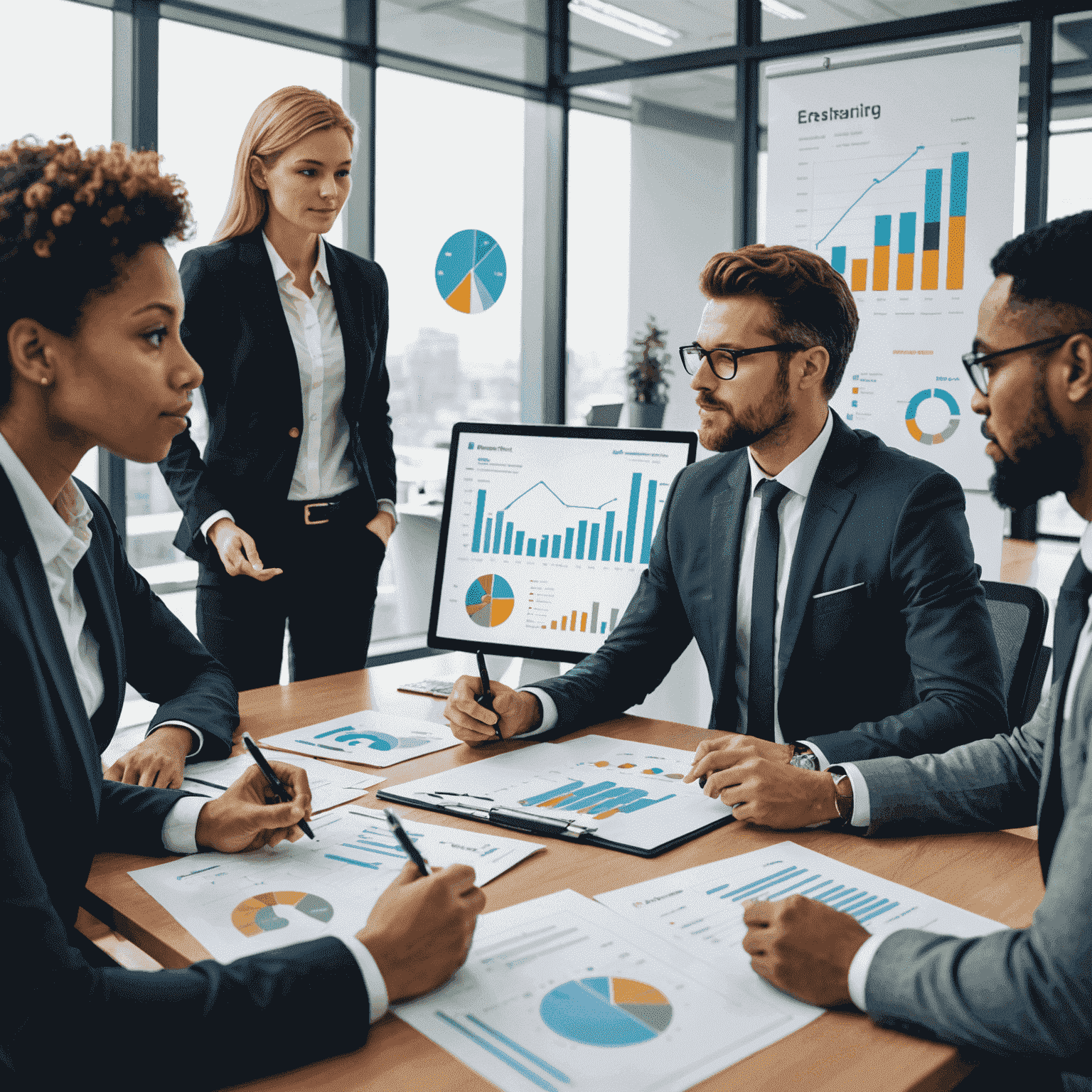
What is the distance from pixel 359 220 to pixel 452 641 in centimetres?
317

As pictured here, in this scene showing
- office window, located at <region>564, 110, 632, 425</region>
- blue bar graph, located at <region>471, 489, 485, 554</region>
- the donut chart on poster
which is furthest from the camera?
office window, located at <region>564, 110, 632, 425</region>

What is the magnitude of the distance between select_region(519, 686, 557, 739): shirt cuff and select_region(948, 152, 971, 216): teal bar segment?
3297mm

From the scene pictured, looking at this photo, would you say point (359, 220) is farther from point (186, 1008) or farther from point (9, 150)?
point (186, 1008)

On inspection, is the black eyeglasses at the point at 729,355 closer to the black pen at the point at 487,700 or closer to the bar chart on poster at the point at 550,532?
the bar chart on poster at the point at 550,532

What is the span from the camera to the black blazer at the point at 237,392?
8.18 ft

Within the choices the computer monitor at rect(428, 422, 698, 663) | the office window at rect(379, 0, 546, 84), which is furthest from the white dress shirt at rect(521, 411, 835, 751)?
the office window at rect(379, 0, 546, 84)

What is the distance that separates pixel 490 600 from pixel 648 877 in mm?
1090

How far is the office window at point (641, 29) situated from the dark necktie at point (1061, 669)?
4377 mm

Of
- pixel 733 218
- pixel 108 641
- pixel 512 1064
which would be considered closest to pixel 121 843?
pixel 108 641

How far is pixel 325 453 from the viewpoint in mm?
2666

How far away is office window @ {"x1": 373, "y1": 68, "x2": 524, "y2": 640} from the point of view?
5.12 metres

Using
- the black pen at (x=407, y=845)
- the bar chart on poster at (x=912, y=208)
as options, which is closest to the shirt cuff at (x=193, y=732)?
the black pen at (x=407, y=845)

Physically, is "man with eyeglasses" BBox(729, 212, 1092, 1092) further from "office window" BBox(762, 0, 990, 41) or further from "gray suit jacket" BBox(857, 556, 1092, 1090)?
"office window" BBox(762, 0, 990, 41)

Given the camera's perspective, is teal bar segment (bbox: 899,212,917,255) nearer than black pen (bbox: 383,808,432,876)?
No
